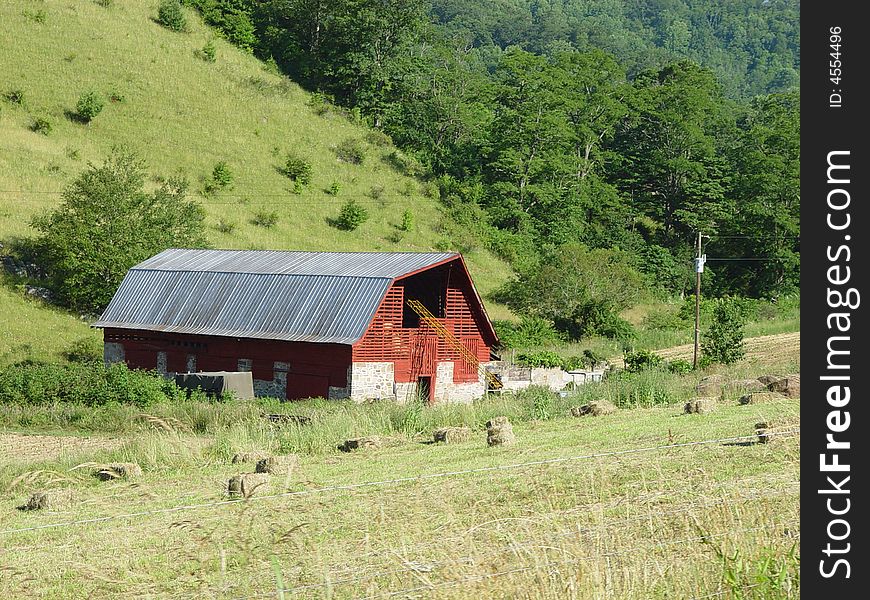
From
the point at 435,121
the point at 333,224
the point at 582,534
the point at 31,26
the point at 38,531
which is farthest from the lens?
the point at 435,121

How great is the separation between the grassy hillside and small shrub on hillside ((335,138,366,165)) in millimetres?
424

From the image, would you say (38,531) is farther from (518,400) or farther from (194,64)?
(194,64)

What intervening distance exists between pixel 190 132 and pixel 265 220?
1191 cm

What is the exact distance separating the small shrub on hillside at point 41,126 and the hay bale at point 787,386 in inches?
2047

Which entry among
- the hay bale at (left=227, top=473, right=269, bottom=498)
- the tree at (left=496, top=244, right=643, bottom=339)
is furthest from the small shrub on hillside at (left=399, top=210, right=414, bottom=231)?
the hay bale at (left=227, top=473, right=269, bottom=498)

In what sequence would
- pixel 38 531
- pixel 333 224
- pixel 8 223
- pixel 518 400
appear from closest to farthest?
pixel 38 531
pixel 518 400
pixel 8 223
pixel 333 224

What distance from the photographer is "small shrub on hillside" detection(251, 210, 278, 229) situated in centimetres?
6350

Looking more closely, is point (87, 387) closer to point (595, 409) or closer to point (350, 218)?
point (595, 409)

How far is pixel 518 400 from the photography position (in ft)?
85.7

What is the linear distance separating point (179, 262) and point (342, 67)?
4745 cm

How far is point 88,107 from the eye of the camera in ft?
225

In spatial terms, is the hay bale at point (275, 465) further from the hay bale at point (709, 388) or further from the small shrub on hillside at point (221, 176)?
the small shrub on hillside at point (221, 176)

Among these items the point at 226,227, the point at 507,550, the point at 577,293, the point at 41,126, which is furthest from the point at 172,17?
the point at 507,550
